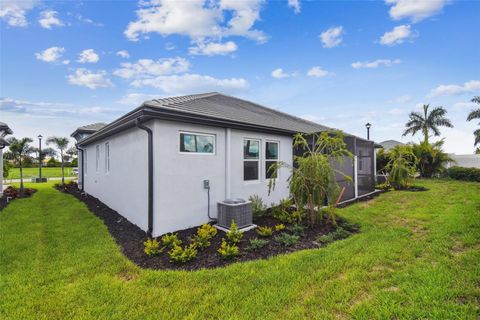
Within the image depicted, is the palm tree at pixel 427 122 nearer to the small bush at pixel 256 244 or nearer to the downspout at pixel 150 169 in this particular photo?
the small bush at pixel 256 244

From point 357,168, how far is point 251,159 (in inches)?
228

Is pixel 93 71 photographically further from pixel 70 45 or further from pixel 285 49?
pixel 285 49

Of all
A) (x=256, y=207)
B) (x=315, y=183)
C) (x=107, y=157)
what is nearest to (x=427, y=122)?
(x=315, y=183)

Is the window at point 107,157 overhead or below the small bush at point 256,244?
overhead

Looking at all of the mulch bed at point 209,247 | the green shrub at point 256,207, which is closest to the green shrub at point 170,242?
the mulch bed at point 209,247

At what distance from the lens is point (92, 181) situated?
1160 centimetres

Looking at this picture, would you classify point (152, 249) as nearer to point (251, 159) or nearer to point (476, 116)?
point (251, 159)

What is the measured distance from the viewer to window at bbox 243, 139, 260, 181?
7.34m

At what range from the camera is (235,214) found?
5.78 m

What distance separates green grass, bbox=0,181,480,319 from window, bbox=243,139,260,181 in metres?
3.41

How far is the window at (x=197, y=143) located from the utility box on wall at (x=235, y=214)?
1532 millimetres

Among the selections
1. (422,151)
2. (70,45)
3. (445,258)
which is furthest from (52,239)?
(422,151)

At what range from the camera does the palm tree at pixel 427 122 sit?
2519 centimetres

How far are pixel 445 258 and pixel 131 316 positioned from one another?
4994 millimetres
